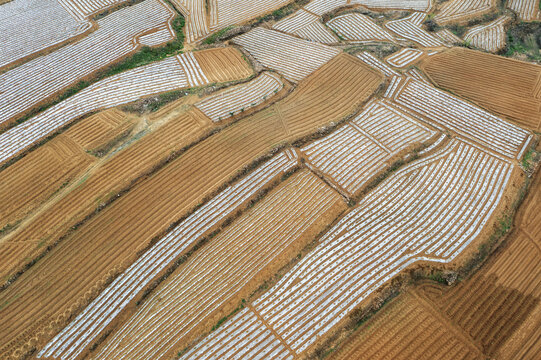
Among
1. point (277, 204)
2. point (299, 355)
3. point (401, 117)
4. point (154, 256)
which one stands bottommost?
point (299, 355)

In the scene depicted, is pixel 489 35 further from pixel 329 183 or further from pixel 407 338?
pixel 407 338

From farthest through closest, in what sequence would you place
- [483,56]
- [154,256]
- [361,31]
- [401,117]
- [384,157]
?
[361,31]
[483,56]
[401,117]
[384,157]
[154,256]

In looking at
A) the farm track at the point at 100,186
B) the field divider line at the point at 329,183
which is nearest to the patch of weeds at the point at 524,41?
the field divider line at the point at 329,183

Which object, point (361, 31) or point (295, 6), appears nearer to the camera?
point (361, 31)

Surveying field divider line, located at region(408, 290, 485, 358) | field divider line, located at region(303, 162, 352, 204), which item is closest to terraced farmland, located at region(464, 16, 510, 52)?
field divider line, located at region(303, 162, 352, 204)

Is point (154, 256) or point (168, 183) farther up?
point (168, 183)

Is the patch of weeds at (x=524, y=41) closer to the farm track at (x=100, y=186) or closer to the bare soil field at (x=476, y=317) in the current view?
the bare soil field at (x=476, y=317)

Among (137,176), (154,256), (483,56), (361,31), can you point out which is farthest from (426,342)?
(361,31)

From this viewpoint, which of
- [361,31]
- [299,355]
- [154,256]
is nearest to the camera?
[299,355]

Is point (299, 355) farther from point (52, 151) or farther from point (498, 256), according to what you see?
point (52, 151)

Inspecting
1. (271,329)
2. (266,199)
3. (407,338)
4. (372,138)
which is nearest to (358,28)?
(372,138)
